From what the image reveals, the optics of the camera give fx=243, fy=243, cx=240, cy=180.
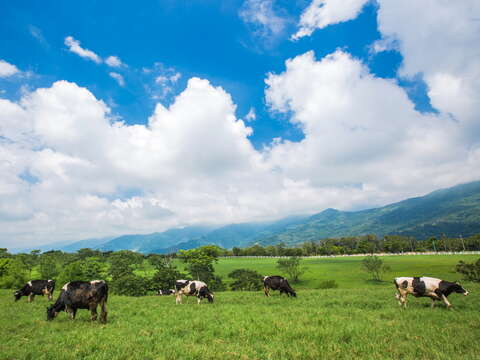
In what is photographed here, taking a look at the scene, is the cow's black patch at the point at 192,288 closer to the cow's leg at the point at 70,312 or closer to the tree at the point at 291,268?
the cow's leg at the point at 70,312

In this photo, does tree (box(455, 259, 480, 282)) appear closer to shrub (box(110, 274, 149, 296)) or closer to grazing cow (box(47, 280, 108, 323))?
grazing cow (box(47, 280, 108, 323))

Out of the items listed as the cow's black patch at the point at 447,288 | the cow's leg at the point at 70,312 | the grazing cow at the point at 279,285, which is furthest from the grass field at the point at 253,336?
the grazing cow at the point at 279,285

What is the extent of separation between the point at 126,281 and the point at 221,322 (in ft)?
147

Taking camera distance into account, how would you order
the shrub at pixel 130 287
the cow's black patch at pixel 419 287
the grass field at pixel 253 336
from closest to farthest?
the grass field at pixel 253 336
the cow's black patch at pixel 419 287
the shrub at pixel 130 287

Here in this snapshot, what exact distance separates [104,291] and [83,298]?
0.95 metres

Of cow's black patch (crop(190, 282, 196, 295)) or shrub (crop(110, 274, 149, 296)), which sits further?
shrub (crop(110, 274, 149, 296))

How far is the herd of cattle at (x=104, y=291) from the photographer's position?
12102mm

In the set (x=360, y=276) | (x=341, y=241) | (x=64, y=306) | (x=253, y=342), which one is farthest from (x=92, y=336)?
(x=341, y=241)

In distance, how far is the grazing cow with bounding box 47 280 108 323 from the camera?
12039mm

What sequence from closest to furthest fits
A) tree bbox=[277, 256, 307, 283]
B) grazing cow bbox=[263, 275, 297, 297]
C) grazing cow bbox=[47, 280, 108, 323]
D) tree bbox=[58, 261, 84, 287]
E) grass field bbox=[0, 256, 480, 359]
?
grass field bbox=[0, 256, 480, 359]
grazing cow bbox=[47, 280, 108, 323]
grazing cow bbox=[263, 275, 297, 297]
tree bbox=[58, 261, 84, 287]
tree bbox=[277, 256, 307, 283]

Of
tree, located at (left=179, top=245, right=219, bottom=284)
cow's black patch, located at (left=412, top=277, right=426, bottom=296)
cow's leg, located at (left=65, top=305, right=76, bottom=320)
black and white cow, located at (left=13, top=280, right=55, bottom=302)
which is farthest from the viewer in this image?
tree, located at (left=179, top=245, right=219, bottom=284)

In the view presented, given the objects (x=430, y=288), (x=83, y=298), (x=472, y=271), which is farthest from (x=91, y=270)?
(x=472, y=271)

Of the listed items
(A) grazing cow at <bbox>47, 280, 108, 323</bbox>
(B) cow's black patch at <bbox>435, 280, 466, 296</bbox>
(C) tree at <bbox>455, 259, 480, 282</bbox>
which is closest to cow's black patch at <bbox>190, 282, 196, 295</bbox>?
(A) grazing cow at <bbox>47, 280, 108, 323</bbox>

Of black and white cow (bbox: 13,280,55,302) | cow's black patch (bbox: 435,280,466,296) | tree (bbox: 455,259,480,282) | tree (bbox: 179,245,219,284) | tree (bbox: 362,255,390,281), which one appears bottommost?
tree (bbox: 362,255,390,281)
